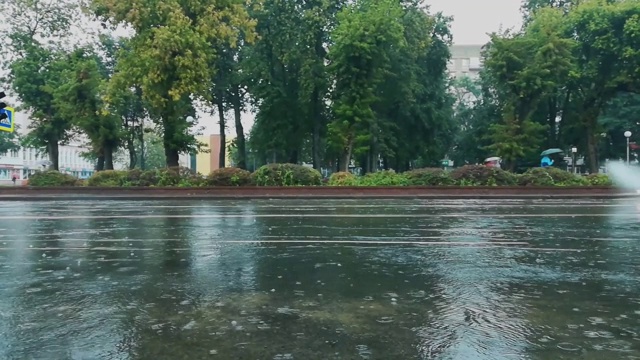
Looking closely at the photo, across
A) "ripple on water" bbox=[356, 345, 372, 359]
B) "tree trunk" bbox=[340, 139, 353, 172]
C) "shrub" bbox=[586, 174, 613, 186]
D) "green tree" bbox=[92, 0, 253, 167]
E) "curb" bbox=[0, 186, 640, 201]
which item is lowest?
"ripple on water" bbox=[356, 345, 372, 359]

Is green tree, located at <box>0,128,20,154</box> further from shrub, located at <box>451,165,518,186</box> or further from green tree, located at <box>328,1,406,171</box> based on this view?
shrub, located at <box>451,165,518,186</box>

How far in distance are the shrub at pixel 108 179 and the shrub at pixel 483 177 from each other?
58.0 ft

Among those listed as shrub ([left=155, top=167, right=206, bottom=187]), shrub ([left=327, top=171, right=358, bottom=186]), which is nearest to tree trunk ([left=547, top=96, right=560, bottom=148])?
shrub ([left=327, top=171, right=358, bottom=186])

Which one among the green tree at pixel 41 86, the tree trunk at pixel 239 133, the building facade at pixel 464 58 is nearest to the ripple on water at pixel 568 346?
the green tree at pixel 41 86

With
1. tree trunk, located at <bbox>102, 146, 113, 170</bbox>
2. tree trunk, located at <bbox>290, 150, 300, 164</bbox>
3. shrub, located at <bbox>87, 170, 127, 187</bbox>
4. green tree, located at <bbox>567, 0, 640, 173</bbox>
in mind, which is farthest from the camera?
tree trunk, located at <bbox>290, 150, 300, 164</bbox>

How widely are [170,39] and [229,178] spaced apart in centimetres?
794

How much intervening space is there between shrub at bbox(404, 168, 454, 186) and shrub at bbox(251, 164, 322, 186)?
4.96 m

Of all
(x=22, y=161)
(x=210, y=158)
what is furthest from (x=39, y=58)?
(x=210, y=158)

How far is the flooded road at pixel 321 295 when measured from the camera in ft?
13.1

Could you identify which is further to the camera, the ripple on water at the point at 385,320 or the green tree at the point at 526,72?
the green tree at the point at 526,72

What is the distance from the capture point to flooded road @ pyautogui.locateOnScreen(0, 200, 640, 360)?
3984 mm

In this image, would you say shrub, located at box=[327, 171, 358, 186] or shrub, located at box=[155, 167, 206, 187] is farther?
shrub, located at box=[155, 167, 206, 187]

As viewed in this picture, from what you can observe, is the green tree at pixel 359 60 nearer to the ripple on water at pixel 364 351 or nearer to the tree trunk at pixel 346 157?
the tree trunk at pixel 346 157

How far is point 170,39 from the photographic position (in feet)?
90.4
